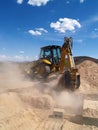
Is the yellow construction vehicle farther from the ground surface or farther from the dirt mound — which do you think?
the dirt mound

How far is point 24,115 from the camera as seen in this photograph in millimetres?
7828

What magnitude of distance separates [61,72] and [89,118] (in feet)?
16.1

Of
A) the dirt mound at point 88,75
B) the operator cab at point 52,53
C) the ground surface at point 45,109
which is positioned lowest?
the ground surface at point 45,109

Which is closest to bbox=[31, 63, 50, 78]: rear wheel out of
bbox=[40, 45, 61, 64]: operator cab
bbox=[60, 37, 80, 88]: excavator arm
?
bbox=[40, 45, 61, 64]: operator cab

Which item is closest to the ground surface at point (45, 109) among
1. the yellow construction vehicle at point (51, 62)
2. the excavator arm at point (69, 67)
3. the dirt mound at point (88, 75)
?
the excavator arm at point (69, 67)

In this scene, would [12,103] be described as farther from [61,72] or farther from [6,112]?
[61,72]

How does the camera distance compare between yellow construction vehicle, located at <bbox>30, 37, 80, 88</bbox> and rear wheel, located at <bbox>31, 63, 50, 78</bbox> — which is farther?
rear wheel, located at <bbox>31, 63, 50, 78</bbox>

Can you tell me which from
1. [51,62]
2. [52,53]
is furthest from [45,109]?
[52,53]

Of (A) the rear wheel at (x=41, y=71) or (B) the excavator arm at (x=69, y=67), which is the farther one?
(A) the rear wheel at (x=41, y=71)

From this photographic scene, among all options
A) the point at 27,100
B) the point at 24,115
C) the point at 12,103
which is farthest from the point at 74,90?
the point at 24,115

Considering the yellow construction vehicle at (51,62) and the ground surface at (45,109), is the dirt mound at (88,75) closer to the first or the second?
the ground surface at (45,109)

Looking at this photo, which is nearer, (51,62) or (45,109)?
(45,109)

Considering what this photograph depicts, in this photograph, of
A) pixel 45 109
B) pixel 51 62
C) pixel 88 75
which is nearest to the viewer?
pixel 45 109

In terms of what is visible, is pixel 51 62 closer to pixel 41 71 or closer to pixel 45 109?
pixel 41 71
